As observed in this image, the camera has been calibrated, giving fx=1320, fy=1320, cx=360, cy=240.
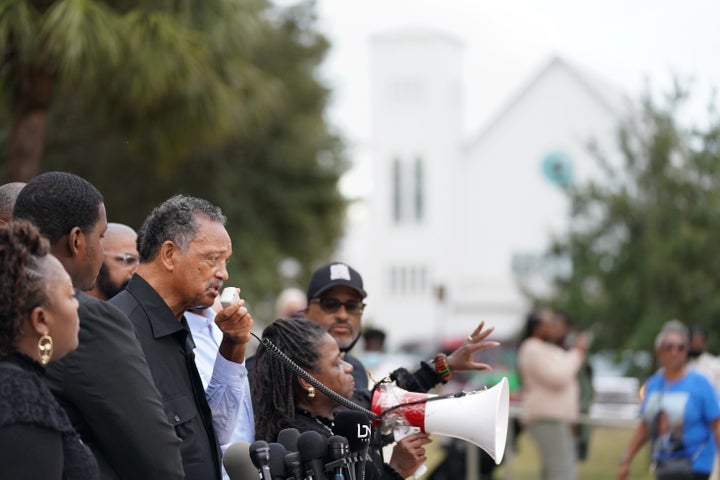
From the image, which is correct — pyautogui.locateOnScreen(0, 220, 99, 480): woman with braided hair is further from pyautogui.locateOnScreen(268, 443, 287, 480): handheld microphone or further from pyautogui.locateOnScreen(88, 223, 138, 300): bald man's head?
pyautogui.locateOnScreen(88, 223, 138, 300): bald man's head

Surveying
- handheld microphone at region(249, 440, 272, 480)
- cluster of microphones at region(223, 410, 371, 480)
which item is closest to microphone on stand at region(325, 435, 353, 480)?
cluster of microphones at region(223, 410, 371, 480)

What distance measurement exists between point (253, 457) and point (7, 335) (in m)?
0.88

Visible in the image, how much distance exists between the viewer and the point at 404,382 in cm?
557

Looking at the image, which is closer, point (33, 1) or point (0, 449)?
point (0, 449)

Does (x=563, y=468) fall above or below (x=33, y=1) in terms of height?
below

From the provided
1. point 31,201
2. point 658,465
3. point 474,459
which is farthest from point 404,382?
point 474,459

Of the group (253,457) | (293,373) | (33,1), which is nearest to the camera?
(253,457)

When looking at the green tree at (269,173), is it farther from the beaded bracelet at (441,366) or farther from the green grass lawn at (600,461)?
the beaded bracelet at (441,366)

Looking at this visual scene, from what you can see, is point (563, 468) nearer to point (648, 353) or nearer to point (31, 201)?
point (648, 353)

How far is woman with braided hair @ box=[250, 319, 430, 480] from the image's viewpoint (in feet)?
16.2

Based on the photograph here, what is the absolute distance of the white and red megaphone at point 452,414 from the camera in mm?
4848

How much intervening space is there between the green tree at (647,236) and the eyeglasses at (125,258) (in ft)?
41.9

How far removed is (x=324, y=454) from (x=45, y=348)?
1065 millimetres

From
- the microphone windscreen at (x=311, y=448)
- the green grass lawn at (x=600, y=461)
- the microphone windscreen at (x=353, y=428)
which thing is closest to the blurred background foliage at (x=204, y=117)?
the green grass lawn at (x=600, y=461)
